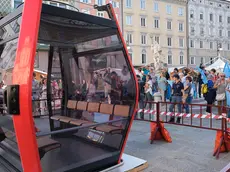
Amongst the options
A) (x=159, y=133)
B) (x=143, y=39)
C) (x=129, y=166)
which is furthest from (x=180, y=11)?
(x=129, y=166)

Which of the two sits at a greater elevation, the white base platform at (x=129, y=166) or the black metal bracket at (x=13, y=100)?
the black metal bracket at (x=13, y=100)

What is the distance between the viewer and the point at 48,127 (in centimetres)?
583

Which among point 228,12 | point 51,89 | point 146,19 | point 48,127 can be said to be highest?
point 228,12

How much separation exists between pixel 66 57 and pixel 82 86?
81cm

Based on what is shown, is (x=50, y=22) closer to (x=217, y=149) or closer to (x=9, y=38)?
(x=9, y=38)

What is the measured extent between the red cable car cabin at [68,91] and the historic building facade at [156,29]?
32.5m

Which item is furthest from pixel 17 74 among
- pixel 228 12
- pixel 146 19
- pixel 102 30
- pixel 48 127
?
pixel 228 12

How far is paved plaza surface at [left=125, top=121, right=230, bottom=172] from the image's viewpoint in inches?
181

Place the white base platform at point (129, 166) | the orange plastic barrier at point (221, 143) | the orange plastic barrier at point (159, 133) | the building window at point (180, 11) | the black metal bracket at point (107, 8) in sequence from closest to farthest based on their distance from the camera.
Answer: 1. the white base platform at point (129, 166)
2. the black metal bracket at point (107, 8)
3. the orange plastic barrier at point (221, 143)
4. the orange plastic barrier at point (159, 133)
5. the building window at point (180, 11)

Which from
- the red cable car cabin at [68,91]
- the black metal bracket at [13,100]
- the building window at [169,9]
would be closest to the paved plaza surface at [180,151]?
the red cable car cabin at [68,91]

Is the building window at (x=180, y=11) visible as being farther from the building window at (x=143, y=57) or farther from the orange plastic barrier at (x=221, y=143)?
the orange plastic barrier at (x=221, y=143)

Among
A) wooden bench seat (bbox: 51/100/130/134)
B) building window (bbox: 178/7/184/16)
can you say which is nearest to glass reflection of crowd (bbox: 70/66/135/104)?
wooden bench seat (bbox: 51/100/130/134)

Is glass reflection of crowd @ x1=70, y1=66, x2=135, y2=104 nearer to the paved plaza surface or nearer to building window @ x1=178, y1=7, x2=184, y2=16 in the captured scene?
the paved plaza surface

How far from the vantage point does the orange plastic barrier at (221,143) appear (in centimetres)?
508
